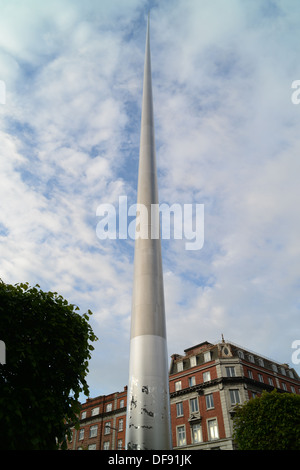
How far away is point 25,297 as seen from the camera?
1539 centimetres

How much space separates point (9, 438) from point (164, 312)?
7718 mm

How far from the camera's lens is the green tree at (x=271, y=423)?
3019cm

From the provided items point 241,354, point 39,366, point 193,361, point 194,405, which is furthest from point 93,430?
point 39,366

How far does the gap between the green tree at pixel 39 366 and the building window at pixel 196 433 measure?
46338 millimetres

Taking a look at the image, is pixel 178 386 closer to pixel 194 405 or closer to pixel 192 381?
pixel 192 381

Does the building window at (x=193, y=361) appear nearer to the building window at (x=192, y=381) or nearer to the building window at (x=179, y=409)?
the building window at (x=192, y=381)

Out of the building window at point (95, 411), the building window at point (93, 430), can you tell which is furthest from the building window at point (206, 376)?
the building window at point (95, 411)

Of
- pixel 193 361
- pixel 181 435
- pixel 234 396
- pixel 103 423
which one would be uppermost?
pixel 193 361

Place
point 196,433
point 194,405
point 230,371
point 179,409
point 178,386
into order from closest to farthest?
point 196,433 → point 230,371 → point 194,405 → point 179,409 → point 178,386

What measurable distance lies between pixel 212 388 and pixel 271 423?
24545 millimetres

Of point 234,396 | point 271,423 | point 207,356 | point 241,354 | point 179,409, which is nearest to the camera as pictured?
point 271,423

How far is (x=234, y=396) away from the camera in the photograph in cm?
5266

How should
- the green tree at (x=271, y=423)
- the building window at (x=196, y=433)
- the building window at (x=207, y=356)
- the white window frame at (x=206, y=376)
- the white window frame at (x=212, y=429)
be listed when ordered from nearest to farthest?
the green tree at (x=271, y=423) < the white window frame at (x=212, y=429) < the building window at (x=196, y=433) < the white window frame at (x=206, y=376) < the building window at (x=207, y=356)

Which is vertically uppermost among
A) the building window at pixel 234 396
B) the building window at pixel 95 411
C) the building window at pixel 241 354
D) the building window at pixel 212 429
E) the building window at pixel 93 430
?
the building window at pixel 241 354
